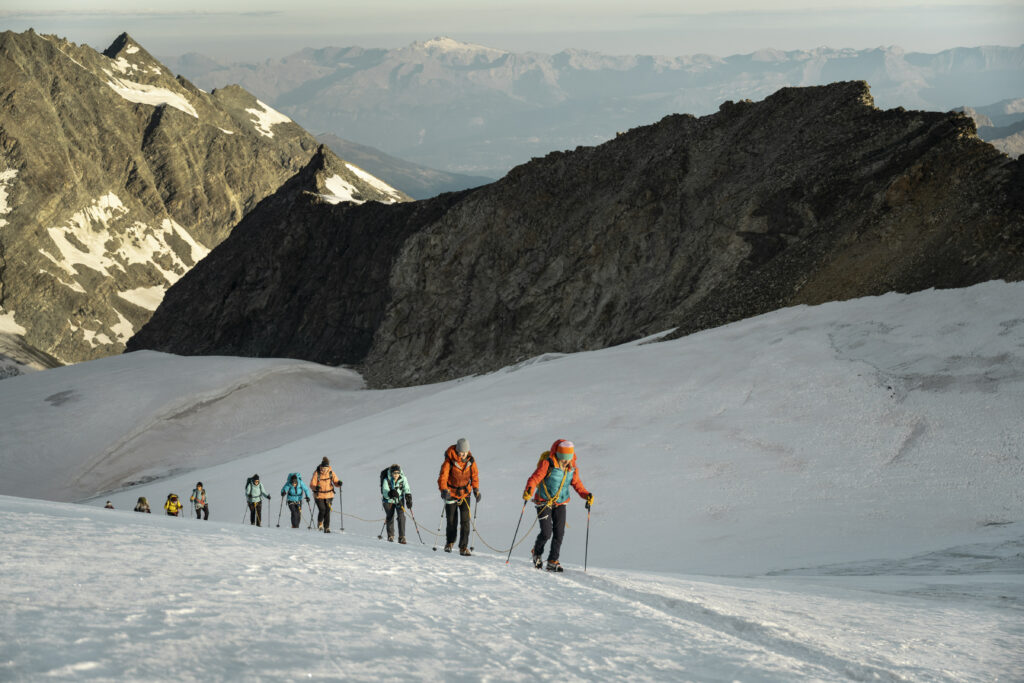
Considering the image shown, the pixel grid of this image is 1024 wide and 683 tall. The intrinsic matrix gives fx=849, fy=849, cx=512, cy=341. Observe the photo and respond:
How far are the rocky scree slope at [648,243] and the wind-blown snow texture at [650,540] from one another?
213 inches

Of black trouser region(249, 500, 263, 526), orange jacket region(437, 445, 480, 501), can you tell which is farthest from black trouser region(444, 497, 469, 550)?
black trouser region(249, 500, 263, 526)

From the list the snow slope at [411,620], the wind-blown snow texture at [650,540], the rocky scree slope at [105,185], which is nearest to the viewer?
the snow slope at [411,620]

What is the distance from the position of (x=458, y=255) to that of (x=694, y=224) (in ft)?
59.1

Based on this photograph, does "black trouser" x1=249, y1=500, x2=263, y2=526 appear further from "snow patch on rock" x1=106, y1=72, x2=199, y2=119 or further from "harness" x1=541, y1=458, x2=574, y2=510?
"snow patch on rock" x1=106, y1=72, x2=199, y2=119

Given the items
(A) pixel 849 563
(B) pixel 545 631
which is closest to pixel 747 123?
(A) pixel 849 563

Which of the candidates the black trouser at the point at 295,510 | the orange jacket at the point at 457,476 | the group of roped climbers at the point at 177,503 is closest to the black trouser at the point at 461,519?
the orange jacket at the point at 457,476

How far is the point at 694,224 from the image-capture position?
41.5 m

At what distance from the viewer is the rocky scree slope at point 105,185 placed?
13462 centimetres

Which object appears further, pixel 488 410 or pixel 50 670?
pixel 488 410

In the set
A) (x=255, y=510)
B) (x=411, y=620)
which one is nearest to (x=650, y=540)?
(x=411, y=620)

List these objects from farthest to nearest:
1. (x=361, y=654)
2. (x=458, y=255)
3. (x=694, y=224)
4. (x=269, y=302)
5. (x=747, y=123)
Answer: (x=269, y=302) < (x=458, y=255) < (x=747, y=123) < (x=694, y=224) < (x=361, y=654)

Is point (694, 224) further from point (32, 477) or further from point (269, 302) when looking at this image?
point (269, 302)

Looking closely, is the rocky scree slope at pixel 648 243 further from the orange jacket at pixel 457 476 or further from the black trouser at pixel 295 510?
the black trouser at pixel 295 510

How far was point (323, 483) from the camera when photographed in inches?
655
